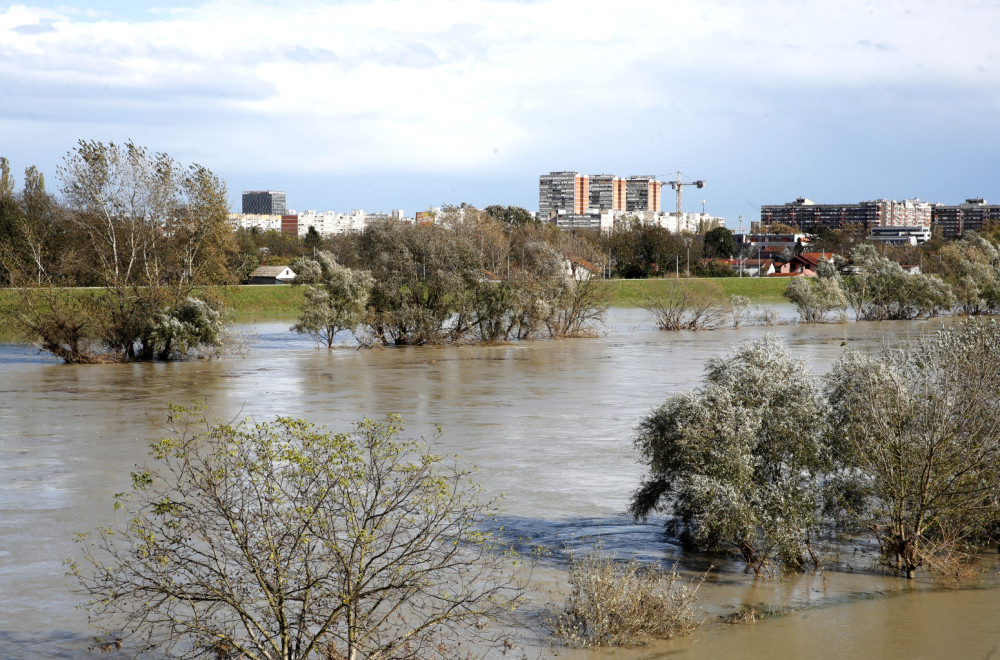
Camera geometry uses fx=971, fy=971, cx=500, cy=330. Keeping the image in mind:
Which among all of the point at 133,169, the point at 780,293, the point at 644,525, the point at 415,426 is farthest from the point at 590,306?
the point at 780,293

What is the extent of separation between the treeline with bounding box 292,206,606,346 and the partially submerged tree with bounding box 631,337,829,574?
26.9 m

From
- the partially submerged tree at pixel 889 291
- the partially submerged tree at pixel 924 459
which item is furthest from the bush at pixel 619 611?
the partially submerged tree at pixel 889 291

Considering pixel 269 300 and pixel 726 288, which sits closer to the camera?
pixel 269 300

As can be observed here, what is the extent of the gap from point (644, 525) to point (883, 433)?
10.8 feet

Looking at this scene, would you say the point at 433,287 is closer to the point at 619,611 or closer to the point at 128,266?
the point at 128,266

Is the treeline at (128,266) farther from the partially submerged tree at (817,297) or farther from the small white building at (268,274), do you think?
the small white building at (268,274)

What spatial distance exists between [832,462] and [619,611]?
376 cm

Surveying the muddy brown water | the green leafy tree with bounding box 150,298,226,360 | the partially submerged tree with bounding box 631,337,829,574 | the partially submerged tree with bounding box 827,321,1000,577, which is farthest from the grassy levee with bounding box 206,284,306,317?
the partially submerged tree with bounding box 827,321,1000,577

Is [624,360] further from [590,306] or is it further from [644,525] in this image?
[644,525]

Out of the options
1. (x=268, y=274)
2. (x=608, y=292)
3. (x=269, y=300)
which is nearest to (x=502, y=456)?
(x=608, y=292)

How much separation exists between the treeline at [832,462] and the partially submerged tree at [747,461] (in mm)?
16

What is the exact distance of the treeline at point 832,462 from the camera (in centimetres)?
1026

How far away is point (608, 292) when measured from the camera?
59531 millimetres

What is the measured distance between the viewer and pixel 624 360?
34438 millimetres
